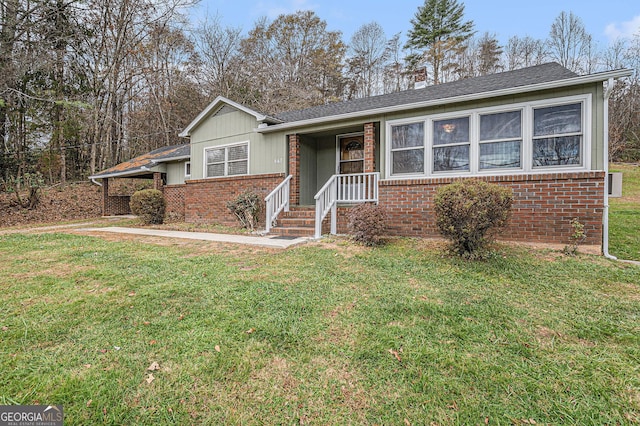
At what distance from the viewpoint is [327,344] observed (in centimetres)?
236

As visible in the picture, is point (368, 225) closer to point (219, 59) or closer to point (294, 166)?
point (294, 166)

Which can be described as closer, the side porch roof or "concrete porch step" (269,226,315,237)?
"concrete porch step" (269,226,315,237)

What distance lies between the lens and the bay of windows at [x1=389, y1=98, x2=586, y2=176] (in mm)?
5645

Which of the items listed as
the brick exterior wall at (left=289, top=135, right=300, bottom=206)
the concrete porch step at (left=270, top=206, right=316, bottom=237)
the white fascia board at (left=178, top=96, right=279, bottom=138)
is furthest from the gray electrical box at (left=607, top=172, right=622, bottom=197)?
the white fascia board at (left=178, top=96, right=279, bottom=138)

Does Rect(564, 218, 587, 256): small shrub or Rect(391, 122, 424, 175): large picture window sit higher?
Rect(391, 122, 424, 175): large picture window

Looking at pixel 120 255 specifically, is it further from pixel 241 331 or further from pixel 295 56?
pixel 295 56

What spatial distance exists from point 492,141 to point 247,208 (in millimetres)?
6556

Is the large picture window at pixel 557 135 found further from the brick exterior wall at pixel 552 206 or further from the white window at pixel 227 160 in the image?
the white window at pixel 227 160

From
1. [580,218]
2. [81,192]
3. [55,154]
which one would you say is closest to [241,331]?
[580,218]

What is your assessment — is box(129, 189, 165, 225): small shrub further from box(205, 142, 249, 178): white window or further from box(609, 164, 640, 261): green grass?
box(609, 164, 640, 261): green grass

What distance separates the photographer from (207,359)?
213cm

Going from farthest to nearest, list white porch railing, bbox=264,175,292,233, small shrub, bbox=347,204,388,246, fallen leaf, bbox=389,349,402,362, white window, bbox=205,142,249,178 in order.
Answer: white window, bbox=205,142,249,178 → white porch railing, bbox=264,175,292,233 → small shrub, bbox=347,204,388,246 → fallen leaf, bbox=389,349,402,362

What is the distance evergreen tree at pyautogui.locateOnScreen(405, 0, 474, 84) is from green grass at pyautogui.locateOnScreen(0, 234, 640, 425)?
1924 cm

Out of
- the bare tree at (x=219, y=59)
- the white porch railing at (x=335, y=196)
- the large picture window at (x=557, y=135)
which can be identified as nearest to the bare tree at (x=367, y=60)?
the bare tree at (x=219, y=59)
